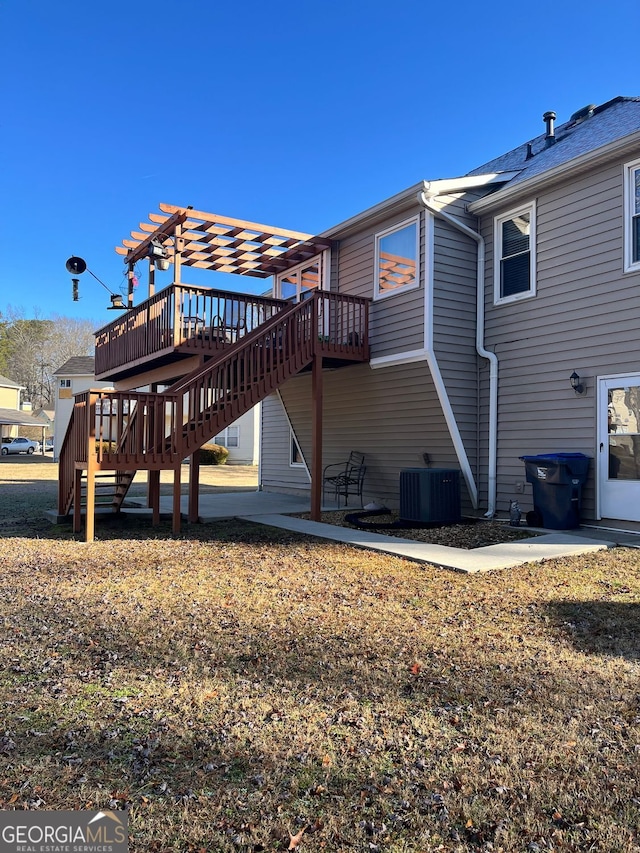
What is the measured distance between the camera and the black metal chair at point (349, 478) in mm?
11578

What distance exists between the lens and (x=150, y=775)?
2.35m

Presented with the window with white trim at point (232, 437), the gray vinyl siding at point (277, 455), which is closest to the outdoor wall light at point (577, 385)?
the gray vinyl siding at point (277, 455)

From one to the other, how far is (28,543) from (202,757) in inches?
239

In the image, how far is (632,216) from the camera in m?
7.67

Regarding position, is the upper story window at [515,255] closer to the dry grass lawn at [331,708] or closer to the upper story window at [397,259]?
the upper story window at [397,259]

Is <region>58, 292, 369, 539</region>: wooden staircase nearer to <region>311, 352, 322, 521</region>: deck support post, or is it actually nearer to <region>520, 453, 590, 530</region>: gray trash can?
<region>311, 352, 322, 521</region>: deck support post

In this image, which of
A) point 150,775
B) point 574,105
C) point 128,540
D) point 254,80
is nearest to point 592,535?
point 128,540

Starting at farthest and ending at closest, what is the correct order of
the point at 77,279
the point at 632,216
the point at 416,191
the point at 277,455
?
the point at 277,455
the point at 77,279
the point at 416,191
the point at 632,216

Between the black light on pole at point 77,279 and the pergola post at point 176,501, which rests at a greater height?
the black light on pole at point 77,279

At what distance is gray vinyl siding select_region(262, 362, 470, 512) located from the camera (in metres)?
9.91

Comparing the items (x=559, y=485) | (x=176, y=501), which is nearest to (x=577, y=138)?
(x=559, y=485)

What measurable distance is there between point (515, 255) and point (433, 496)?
398 cm

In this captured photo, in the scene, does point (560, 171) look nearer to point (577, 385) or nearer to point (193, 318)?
point (577, 385)

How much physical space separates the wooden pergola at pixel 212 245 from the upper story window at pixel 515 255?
3424 mm
